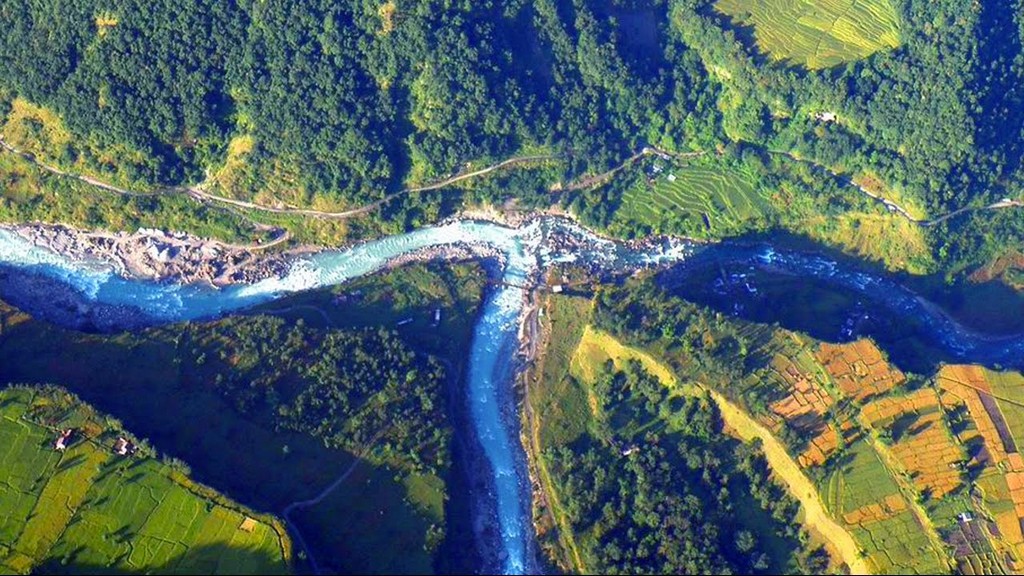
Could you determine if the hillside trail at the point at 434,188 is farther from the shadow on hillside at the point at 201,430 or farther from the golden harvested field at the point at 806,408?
the golden harvested field at the point at 806,408

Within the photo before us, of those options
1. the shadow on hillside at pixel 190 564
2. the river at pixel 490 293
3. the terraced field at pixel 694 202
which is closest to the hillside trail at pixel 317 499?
the shadow on hillside at pixel 190 564

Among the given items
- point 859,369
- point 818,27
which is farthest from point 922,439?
point 818,27

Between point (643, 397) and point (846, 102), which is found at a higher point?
point (846, 102)

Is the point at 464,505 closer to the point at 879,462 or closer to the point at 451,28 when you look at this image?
the point at 879,462

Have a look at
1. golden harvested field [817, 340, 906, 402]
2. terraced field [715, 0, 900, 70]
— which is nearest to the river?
golden harvested field [817, 340, 906, 402]

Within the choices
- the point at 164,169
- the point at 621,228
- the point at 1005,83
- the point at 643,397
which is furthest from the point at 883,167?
the point at 164,169

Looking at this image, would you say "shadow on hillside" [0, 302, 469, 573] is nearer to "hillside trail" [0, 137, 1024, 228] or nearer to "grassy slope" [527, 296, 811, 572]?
"grassy slope" [527, 296, 811, 572]
